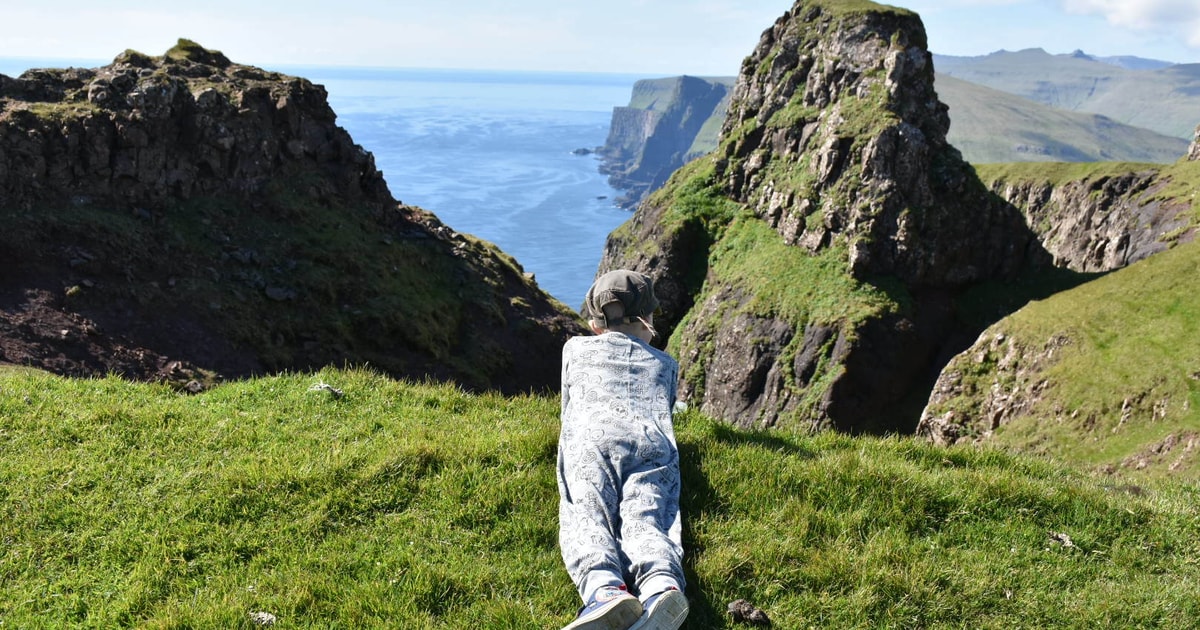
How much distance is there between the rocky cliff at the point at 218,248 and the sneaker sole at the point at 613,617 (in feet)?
85.7

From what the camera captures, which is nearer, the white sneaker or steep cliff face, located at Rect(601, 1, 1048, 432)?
the white sneaker

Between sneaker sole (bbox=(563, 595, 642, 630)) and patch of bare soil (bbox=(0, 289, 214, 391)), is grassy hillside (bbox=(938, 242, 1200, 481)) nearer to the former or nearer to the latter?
sneaker sole (bbox=(563, 595, 642, 630))

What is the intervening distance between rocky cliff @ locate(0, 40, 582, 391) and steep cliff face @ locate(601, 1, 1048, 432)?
66.4 ft

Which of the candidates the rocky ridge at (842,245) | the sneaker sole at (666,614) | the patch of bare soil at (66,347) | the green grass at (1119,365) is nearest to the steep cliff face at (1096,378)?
the green grass at (1119,365)

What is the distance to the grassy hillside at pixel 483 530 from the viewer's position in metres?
6.52

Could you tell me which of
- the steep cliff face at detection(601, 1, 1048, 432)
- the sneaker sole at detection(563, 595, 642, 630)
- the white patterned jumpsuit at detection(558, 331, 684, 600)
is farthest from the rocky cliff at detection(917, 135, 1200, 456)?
the sneaker sole at detection(563, 595, 642, 630)

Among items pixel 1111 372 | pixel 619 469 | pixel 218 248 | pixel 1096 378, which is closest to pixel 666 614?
pixel 619 469

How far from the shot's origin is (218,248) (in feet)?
119

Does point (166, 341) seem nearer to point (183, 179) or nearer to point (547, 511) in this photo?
point (183, 179)

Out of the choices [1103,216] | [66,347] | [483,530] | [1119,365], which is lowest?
[66,347]

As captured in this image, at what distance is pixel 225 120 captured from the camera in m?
39.5

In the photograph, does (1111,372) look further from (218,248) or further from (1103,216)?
(1103,216)

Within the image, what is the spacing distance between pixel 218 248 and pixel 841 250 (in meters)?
46.9

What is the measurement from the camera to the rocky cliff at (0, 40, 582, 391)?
29.5 meters
